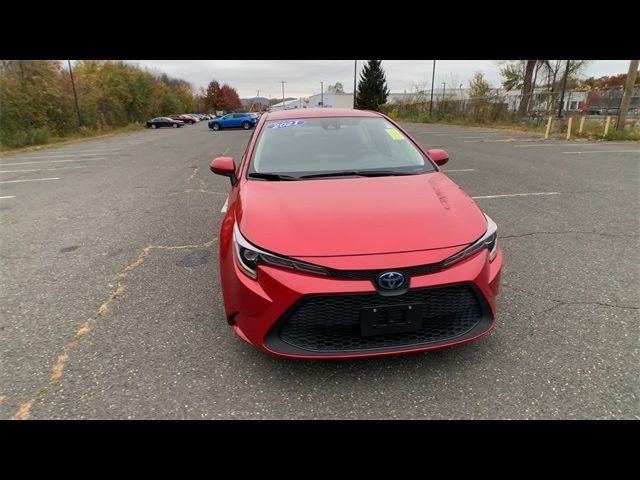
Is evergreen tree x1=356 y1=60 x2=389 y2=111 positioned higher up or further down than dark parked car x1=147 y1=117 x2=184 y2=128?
higher up

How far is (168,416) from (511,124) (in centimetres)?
2751

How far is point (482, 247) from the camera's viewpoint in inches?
89.1

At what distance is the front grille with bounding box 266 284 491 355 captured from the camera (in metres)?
2.01

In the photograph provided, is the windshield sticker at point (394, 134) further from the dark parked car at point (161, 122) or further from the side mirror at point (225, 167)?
the dark parked car at point (161, 122)

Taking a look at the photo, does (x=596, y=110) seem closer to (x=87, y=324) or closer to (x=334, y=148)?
(x=334, y=148)

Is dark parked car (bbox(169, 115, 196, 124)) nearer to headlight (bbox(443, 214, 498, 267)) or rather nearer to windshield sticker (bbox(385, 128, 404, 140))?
windshield sticker (bbox(385, 128, 404, 140))

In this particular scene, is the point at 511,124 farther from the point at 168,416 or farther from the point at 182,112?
the point at 182,112

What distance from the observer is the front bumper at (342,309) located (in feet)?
6.57

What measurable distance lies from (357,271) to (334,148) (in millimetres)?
1737

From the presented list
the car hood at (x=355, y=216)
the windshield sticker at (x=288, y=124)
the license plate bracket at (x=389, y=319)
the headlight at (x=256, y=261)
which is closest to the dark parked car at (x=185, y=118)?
the windshield sticker at (x=288, y=124)

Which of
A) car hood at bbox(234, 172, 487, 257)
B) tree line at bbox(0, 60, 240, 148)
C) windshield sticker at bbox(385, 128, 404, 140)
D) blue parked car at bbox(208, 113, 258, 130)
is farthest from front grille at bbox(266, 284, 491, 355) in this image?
blue parked car at bbox(208, 113, 258, 130)

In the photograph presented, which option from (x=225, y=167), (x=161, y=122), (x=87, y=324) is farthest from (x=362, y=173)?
(x=161, y=122)

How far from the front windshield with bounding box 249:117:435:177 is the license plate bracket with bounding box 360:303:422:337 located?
139 centimetres
